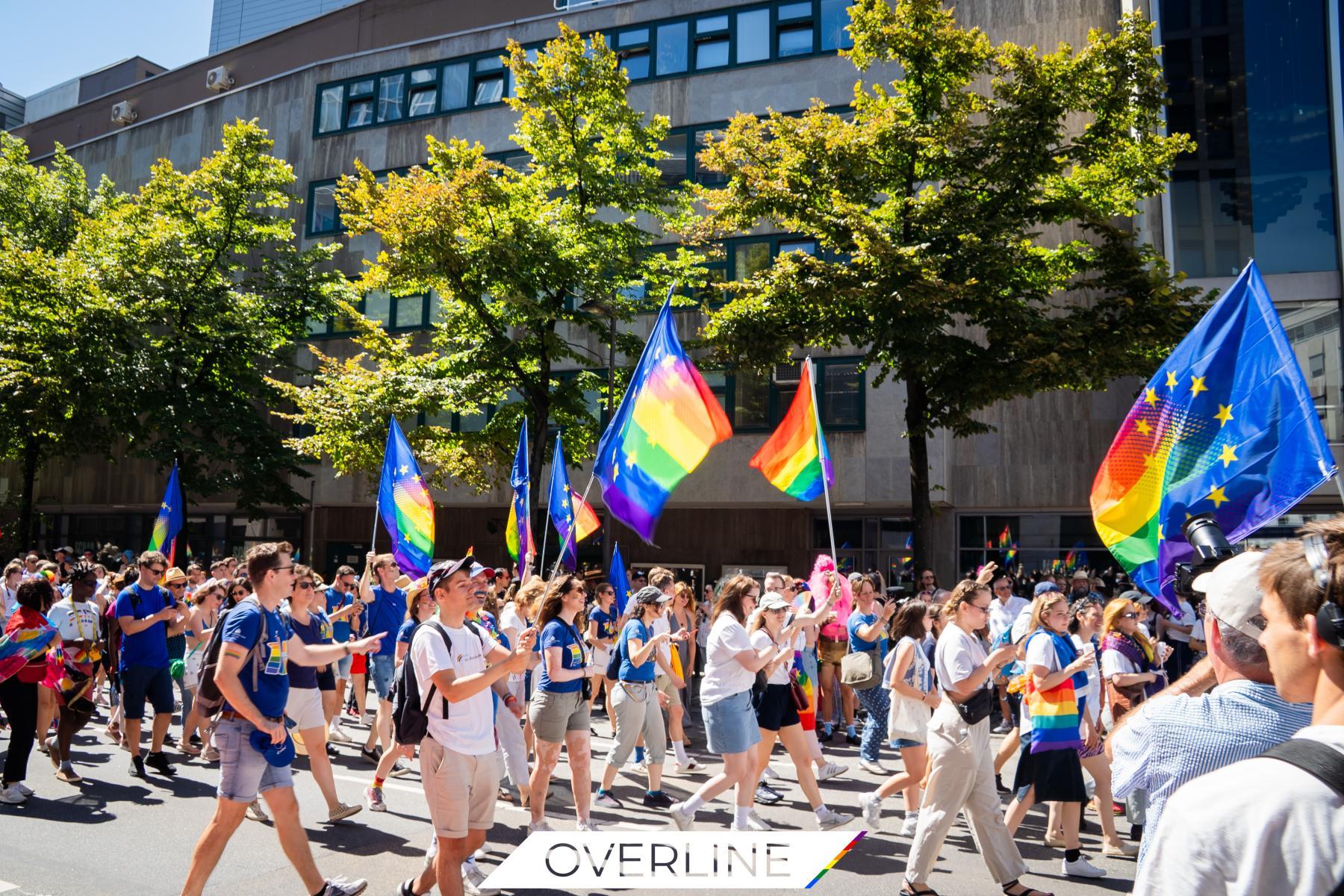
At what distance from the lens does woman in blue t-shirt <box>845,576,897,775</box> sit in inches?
407

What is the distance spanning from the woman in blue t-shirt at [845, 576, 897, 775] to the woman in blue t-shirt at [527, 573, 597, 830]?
132 inches

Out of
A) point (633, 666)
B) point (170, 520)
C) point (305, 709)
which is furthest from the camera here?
point (170, 520)

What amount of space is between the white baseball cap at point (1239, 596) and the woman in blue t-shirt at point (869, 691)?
731cm

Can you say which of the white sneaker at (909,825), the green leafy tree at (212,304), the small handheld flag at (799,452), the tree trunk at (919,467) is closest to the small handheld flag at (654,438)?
the small handheld flag at (799,452)

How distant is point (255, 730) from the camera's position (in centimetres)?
571

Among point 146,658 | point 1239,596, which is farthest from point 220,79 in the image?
point 1239,596

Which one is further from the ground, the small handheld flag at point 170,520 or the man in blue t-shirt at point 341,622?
the small handheld flag at point 170,520

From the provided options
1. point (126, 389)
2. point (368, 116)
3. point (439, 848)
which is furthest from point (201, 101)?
point (439, 848)

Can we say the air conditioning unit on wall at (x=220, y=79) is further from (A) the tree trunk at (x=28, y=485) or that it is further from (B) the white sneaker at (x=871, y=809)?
(B) the white sneaker at (x=871, y=809)

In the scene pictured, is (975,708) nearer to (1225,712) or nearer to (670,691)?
(1225,712)

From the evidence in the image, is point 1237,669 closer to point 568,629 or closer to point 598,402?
point 568,629

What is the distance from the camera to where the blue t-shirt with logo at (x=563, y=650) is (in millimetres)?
7707

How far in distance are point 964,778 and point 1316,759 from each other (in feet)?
16.0

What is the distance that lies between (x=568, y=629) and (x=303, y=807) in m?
2.86
